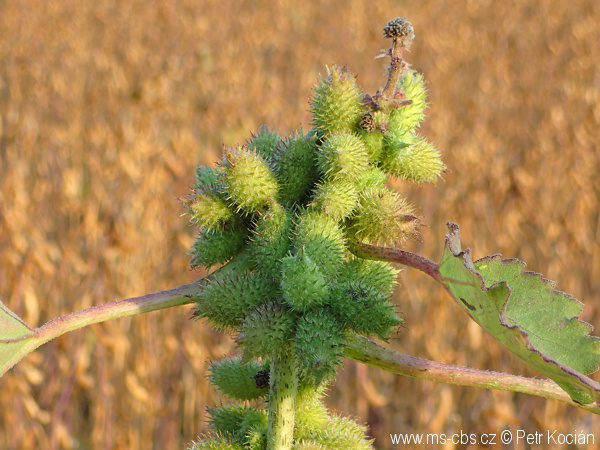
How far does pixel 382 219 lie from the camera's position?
95cm

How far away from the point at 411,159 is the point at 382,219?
0.11 metres

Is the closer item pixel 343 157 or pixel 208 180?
pixel 343 157

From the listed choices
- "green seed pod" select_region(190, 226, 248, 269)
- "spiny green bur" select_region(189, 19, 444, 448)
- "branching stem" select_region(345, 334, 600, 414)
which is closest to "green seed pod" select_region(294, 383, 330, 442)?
"spiny green bur" select_region(189, 19, 444, 448)

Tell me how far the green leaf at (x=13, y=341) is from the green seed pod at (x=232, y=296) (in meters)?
0.22

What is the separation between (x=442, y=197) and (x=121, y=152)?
9.21 feet

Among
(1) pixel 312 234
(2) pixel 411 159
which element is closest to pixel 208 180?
(1) pixel 312 234

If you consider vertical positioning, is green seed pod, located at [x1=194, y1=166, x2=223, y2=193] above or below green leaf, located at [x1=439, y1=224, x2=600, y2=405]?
above

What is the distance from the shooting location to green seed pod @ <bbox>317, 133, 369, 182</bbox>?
35.7 inches

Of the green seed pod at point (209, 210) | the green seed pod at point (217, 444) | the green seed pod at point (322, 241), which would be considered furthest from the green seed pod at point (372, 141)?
the green seed pod at point (217, 444)

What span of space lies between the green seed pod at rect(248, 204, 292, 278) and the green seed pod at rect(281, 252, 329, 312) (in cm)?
4

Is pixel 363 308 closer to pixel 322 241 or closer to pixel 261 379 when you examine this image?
pixel 322 241

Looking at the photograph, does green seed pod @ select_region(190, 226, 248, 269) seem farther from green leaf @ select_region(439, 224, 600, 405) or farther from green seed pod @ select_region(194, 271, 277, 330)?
→ green leaf @ select_region(439, 224, 600, 405)

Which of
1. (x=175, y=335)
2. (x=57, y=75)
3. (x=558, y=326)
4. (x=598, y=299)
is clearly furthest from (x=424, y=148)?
(x=57, y=75)

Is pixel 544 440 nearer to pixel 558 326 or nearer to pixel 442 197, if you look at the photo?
pixel 442 197
